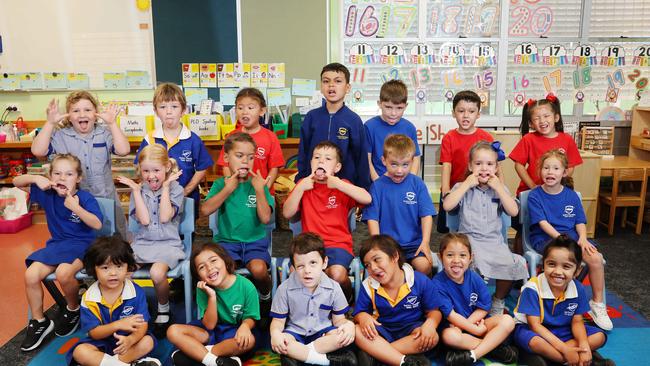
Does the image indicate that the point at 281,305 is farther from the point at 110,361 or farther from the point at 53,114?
the point at 53,114

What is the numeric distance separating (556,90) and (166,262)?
12.7 feet

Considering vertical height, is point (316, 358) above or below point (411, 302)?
below

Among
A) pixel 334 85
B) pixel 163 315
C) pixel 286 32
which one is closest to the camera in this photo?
pixel 163 315

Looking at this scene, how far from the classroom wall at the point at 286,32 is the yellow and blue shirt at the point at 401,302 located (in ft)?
9.32

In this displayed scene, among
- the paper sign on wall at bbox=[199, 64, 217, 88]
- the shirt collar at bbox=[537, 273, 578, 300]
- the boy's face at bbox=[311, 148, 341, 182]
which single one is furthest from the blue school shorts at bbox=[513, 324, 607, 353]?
the paper sign on wall at bbox=[199, 64, 217, 88]

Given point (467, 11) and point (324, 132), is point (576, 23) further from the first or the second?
point (324, 132)

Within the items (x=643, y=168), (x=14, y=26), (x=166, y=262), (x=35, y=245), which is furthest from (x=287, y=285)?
(x=14, y=26)

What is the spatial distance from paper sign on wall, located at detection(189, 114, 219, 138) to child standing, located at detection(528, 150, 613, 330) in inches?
103

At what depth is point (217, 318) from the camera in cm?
222

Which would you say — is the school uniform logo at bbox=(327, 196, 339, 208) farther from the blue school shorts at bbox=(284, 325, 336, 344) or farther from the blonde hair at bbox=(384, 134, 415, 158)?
the blue school shorts at bbox=(284, 325, 336, 344)

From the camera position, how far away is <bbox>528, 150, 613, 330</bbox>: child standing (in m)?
2.61

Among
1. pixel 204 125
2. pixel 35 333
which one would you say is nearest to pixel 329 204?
pixel 35 333

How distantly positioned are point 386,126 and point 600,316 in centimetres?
150

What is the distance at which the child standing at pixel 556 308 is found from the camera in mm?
2186
